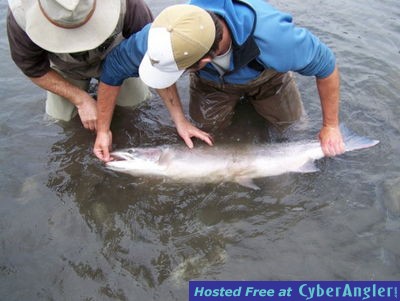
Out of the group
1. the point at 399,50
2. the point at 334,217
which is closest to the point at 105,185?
the point at 334,217

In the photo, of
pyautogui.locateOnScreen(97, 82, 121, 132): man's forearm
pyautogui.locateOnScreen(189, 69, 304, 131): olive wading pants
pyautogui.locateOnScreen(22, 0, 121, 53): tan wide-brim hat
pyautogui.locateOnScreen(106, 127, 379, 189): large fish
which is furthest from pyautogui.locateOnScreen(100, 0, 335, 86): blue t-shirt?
pyautogui.locateOnScreen(106, 127, 379, 189): large fish

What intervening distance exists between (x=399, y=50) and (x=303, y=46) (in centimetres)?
361

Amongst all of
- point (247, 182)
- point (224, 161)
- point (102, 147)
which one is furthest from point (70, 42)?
point (247, 182)

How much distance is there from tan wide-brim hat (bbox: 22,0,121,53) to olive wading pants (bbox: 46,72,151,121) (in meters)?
1.28

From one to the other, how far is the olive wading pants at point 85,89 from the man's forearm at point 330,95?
7.56 feet

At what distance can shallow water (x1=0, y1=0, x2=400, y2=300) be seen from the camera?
3.35 metres

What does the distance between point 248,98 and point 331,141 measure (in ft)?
3.98

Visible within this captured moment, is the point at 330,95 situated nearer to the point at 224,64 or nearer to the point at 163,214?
the point at 224,64

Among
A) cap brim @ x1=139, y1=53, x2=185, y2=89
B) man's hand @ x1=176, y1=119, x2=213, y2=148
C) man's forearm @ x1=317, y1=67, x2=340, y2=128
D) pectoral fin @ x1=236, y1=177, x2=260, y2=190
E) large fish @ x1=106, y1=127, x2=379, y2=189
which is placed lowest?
→ pectoral fin @ x1=236, y1=177, x2=260, y2=190

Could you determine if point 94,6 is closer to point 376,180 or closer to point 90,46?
point 90,46

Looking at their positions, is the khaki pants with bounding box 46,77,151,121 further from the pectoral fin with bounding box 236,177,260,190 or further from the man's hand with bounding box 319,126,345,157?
the man's hand with bounding box 319,126,345,157

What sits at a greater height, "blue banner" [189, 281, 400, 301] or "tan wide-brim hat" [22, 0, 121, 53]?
"tan wide-brim hat" [22, 0, 121, 53]

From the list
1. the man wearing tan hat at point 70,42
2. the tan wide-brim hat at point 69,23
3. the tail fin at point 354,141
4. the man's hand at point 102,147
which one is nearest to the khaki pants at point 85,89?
the man wearing tan hat at point 70,42

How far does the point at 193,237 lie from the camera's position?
368 cm
